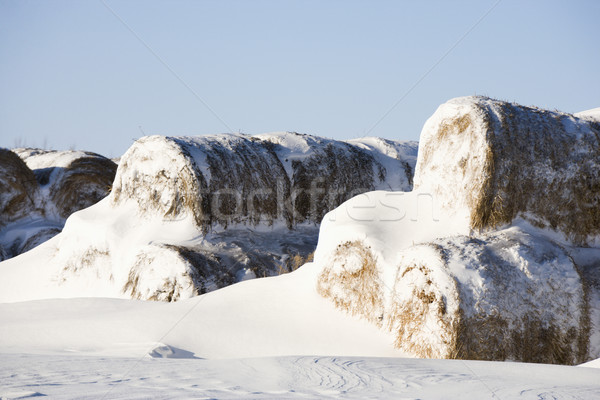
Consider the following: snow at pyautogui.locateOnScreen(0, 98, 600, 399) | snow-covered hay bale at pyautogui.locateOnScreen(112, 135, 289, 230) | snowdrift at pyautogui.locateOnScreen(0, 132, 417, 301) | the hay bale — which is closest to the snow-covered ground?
snow at pyautogui.locateOnScreen(0, 98, 600, 399)

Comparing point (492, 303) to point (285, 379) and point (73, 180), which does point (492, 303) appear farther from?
point (73, 180)

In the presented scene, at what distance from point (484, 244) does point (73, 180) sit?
14.2 metres

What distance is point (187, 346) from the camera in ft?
22.0

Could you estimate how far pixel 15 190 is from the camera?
17219mm

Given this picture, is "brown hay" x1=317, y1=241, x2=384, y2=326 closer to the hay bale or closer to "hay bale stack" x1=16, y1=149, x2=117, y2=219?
the hay bale

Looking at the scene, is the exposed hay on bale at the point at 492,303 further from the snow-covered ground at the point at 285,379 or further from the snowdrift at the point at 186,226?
the snowdrift at the point at 186,226

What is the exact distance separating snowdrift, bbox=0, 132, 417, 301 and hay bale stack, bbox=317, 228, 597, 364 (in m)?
4.34

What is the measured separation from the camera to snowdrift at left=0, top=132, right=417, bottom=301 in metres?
10.6

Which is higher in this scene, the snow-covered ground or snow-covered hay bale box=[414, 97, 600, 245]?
snow-covered hay bale box=[414, 97, 600, 245]

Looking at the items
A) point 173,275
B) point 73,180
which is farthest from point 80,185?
point 173,275

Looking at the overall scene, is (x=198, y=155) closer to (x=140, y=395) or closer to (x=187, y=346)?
(x=187, y=346)

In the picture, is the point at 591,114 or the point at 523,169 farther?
the point at 591,114

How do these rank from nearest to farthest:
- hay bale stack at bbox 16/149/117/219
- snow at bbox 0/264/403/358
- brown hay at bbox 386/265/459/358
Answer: brown hay at bbox 386/265/459/358
snow at bbox 0/264/403/358
hay bale stack at bbox 16/149/117/219

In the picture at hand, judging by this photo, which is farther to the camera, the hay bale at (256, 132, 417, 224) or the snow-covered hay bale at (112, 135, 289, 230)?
the hay bale at (256, 132, 417, 224)
